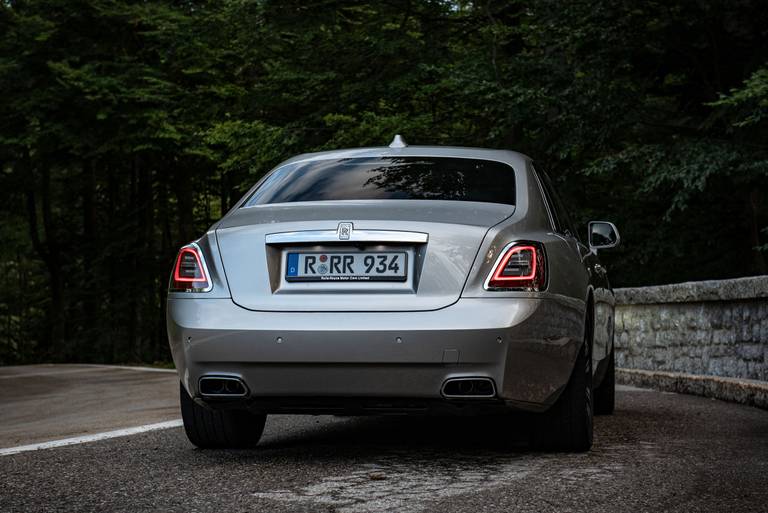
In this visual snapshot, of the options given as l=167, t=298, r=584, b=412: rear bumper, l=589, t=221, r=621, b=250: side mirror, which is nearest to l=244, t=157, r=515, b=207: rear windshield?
l=167, t=298, r=584, b=412: rear bumper

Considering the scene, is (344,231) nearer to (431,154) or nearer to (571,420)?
(431,154)

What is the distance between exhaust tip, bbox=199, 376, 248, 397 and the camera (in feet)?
17.6

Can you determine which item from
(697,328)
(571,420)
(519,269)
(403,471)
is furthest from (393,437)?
(697,328)

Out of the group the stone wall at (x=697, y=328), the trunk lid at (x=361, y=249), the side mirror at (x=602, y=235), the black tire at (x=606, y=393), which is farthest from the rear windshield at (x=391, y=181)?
the stone wall at (x=697, y=328)

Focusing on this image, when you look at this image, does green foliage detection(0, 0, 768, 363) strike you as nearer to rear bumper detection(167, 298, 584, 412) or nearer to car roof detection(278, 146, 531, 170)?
car roof detection(278, 146, 531, 170)

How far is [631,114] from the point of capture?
17.9 m

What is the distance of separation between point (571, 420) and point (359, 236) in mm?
1425

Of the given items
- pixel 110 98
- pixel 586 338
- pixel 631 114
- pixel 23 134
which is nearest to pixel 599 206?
pixel 631 114

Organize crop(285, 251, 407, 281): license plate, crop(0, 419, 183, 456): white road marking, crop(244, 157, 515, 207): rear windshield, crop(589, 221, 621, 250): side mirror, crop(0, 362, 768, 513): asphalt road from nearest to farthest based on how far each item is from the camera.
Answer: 1. crop(0, 362, 768, 513): asphalt road
2. crop(285, 251, 407, 281): license plate
3. crop(244, 157, 515, 207): rear windshield
4. crop(0, 419, 183, 456): white road marking
5. crop(589, 221, 621, 250): side mirror

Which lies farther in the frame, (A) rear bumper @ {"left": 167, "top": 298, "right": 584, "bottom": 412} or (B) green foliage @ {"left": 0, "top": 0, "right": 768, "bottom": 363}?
(B) green foliage @ {"left": 0, "top": 0, "right": 768, "bottom": 363}

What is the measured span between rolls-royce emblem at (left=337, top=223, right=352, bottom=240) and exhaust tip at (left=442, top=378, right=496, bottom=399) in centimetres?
77

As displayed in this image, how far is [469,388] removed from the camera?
524 centimetres

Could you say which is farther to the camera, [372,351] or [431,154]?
[431,154]

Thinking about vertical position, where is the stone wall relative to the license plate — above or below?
below
